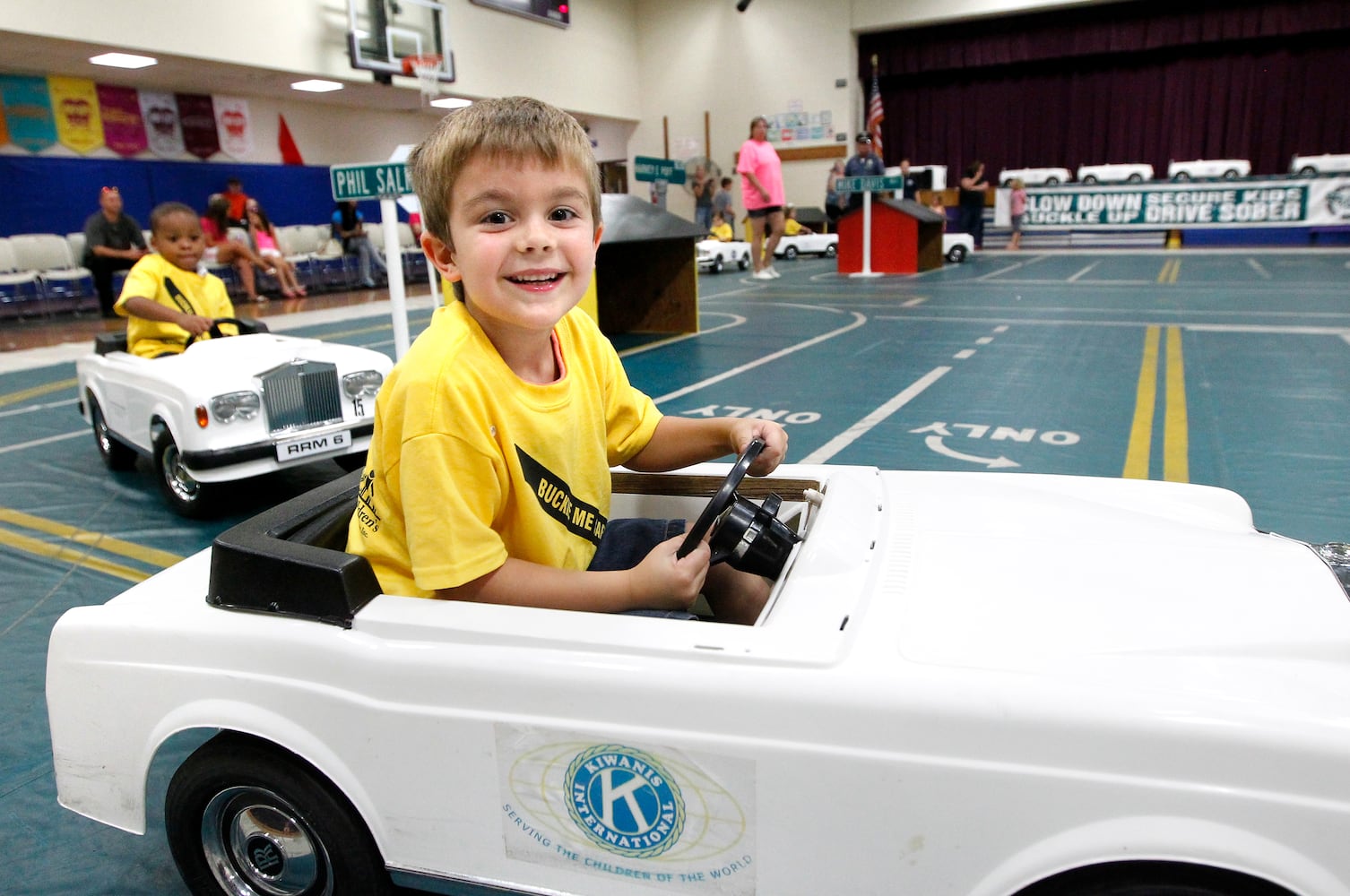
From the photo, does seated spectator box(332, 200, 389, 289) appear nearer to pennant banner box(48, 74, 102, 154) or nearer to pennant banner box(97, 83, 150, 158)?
pennant banner box(97, 83, 150, 158)

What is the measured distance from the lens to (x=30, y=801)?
1861mm

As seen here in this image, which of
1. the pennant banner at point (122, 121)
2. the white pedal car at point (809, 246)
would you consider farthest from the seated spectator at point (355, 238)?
the white pedal car at point (809, 246)

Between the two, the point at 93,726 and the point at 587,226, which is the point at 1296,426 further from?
the point at 93,726

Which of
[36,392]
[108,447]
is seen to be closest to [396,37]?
[36,392]

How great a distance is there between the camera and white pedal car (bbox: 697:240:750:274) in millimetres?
14320

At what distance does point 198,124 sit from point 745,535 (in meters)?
16.3

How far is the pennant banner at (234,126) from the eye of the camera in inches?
589

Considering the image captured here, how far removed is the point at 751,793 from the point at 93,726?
112 centimetres

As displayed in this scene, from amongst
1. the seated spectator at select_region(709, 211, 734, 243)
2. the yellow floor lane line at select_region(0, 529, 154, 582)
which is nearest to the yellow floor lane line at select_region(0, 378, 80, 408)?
the yellow floor lane line at select_region(0, 529, 154, 582)

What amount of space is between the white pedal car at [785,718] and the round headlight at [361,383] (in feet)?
7.31

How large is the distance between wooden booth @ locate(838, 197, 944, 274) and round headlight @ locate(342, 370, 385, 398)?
30.9ft

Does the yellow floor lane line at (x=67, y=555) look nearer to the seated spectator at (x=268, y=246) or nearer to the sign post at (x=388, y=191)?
the sign post at (x=388, y=191)

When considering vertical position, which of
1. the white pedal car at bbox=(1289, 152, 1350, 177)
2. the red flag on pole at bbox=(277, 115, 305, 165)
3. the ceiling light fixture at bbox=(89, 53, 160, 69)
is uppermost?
the ceiling light fixture at bbox=(89, 53, 160, 69)

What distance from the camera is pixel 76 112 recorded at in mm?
13125
